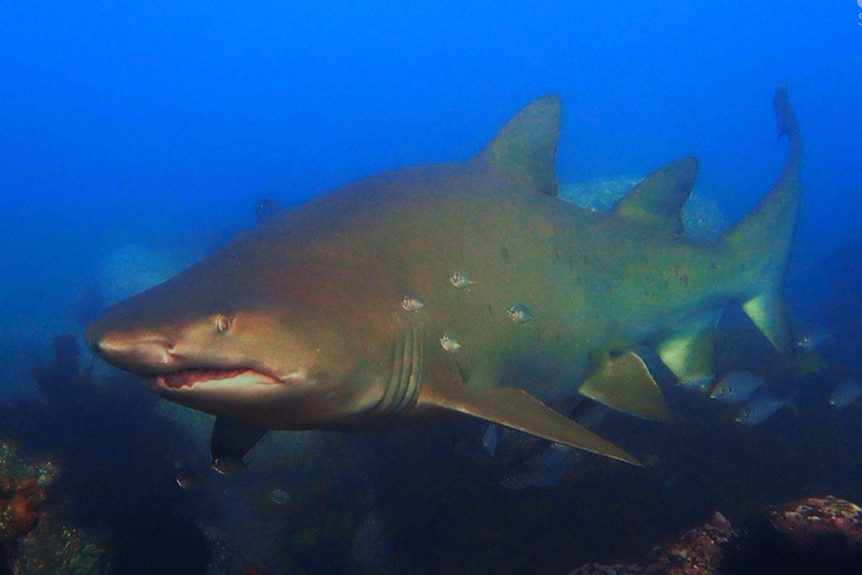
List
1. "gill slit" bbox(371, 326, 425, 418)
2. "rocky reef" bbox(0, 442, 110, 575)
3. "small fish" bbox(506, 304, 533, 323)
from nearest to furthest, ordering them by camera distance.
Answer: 1. "gill slit" bbox(371, 326, 425, 418)
2. "small fish" bbox(506, 304, 533, 323)
3. "rocky reef" bbox(0, 442, 110, 575)

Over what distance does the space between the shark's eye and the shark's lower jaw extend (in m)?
0.19

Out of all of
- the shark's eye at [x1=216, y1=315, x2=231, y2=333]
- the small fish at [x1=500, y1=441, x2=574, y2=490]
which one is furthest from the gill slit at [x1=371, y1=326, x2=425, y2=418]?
the small fish at [x1=500, y1=441, x2=574, y2=490]

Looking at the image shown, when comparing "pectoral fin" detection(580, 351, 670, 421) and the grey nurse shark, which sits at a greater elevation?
the grey nurse shark

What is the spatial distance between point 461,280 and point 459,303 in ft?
0.54

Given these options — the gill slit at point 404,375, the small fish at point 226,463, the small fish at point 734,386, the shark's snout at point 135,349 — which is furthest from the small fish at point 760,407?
the shark's snout at point 135,349

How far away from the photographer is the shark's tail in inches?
200

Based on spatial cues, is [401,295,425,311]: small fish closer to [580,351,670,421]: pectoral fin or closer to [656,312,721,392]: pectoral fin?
[580,351,670,421]: pectoral fin

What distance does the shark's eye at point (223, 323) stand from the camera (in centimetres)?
237

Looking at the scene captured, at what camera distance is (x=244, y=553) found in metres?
8.22

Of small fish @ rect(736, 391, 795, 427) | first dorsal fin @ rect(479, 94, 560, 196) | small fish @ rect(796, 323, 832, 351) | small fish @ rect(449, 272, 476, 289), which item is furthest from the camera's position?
small fish @ rect(796, 323, 832, 351)

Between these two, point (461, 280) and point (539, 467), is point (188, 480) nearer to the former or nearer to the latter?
point (539, 467)

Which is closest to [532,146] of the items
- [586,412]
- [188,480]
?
[586,412]

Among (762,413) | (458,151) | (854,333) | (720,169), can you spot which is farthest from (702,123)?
(762,413)

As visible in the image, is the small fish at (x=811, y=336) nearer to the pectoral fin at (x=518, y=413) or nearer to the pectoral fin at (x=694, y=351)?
the pectoral fin at (x=694, y=351)
